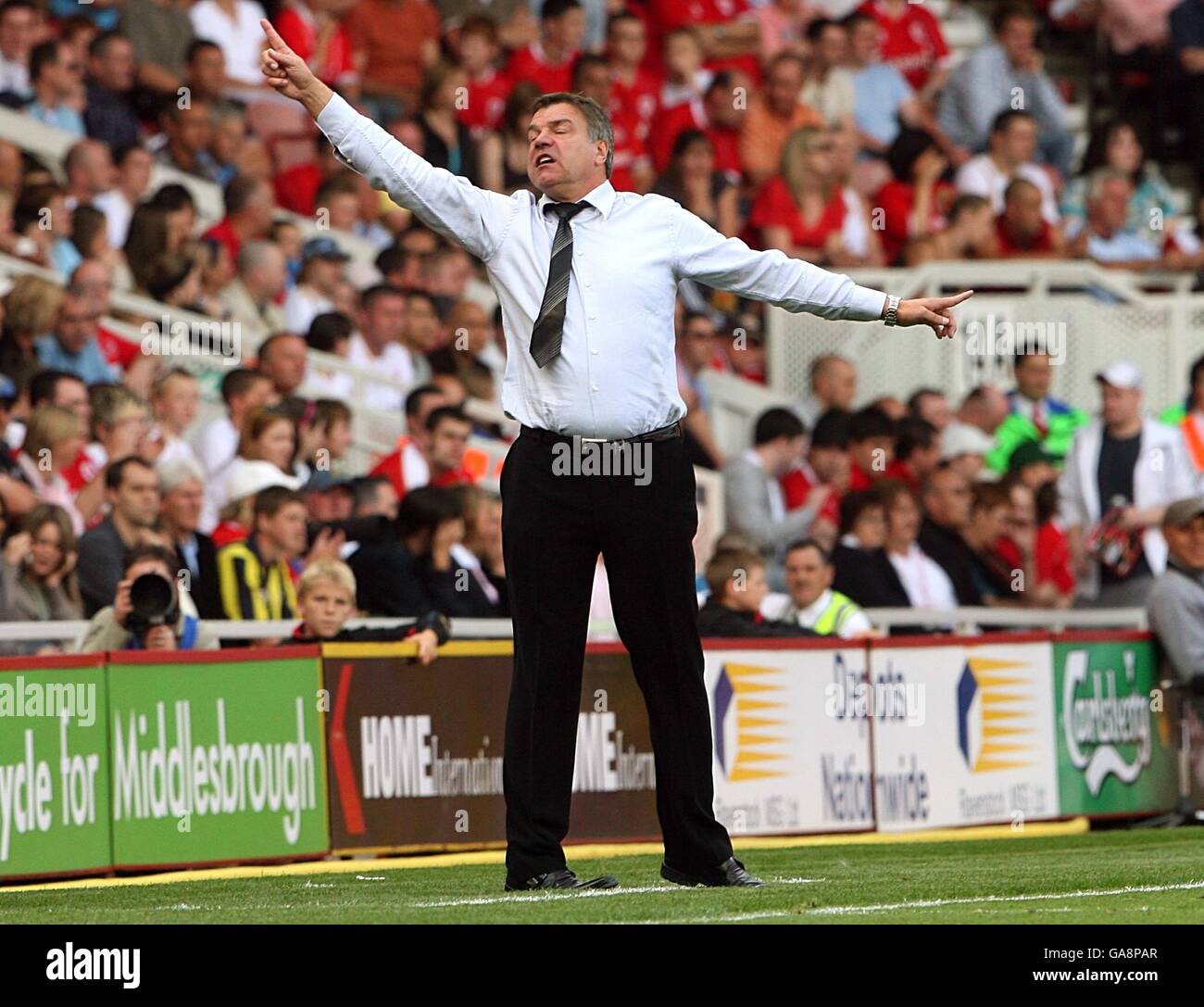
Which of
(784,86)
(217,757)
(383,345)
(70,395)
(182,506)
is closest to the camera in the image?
(217,757)

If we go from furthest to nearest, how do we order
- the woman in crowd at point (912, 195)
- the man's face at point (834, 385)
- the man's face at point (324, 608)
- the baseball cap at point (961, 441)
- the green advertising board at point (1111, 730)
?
the woman in crowd at point (912, 195) → the man's face at point (834, 385) → the baseball cap at point (961, 441) → the green advertising board at point (1111, 730) → the man's face at point (324, 608)

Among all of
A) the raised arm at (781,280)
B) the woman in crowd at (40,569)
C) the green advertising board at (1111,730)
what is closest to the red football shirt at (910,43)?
the green advertising board at (1111,730)

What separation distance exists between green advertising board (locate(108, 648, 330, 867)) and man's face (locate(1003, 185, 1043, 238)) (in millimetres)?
9275

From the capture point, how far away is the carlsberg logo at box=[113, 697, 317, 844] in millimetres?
9680

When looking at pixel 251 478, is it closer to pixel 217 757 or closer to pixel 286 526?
pixel 286 526

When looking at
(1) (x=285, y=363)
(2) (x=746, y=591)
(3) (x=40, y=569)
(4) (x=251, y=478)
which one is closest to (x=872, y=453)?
(2) (x=746, y=591)

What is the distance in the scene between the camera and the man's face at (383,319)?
14.7m

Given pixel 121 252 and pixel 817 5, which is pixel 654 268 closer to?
pixel 121 252

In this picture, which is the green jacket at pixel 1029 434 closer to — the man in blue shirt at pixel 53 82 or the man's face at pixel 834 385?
the man's face at pixel 834 385

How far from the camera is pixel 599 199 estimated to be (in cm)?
762

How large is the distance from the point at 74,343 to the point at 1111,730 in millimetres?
5901

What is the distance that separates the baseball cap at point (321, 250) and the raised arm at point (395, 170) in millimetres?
7197

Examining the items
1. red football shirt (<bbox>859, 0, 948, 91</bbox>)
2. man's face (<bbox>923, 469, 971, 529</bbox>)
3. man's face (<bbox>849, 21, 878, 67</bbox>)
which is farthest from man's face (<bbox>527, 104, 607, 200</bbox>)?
red football shirt (<bbox>859, 0, 948, 91</bbox>)

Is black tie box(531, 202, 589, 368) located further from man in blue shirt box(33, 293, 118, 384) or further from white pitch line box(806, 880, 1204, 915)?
man in blue shirt box(33, 293, 118, 384)
